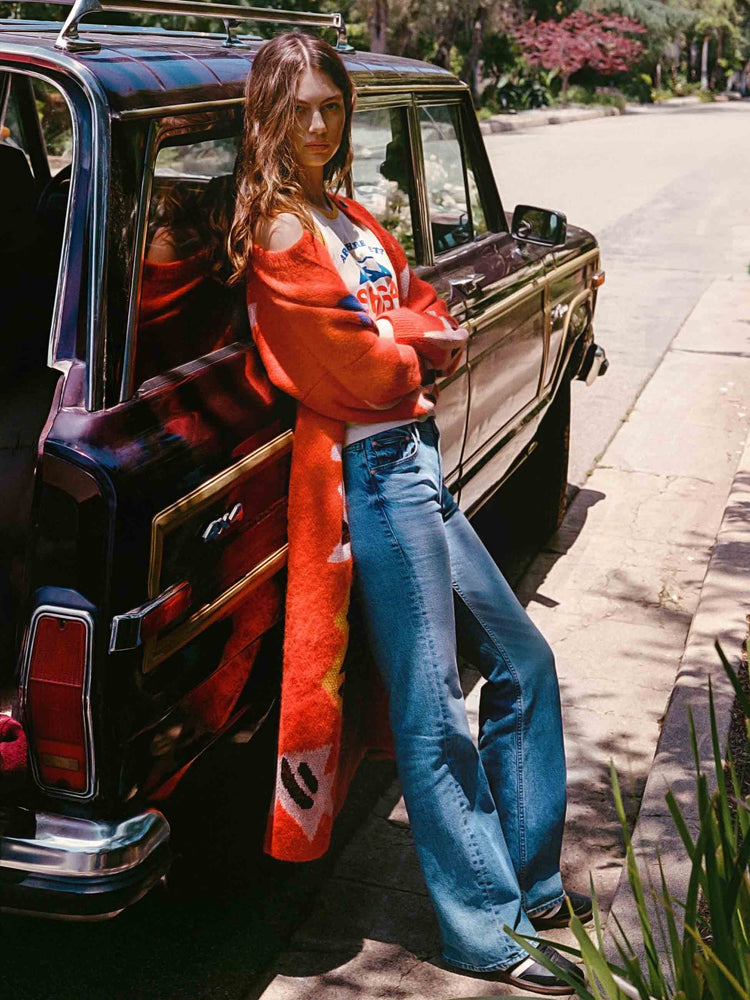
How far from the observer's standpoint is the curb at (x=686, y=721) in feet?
10.3

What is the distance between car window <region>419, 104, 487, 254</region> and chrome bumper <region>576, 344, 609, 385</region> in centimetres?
128

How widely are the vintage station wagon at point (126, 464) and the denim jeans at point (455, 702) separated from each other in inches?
9.3

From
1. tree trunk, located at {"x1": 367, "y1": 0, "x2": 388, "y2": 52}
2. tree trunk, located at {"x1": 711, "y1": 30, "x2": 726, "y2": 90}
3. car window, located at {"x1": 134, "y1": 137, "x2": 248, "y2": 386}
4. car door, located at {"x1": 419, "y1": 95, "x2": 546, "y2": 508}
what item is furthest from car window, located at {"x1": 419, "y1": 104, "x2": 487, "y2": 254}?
tree trunk, located at {"x1": 711, "y1": 30, "x2": 726, "y2": 90}

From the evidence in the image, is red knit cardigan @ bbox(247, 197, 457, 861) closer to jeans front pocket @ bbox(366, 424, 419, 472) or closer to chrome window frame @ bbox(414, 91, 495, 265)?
jeans front pocket @ bbox(366, 424, 419, 472)

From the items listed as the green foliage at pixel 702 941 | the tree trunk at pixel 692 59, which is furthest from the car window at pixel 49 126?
the tree trunk at pixel 692 59

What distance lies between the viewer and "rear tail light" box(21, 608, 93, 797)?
2.28 meters

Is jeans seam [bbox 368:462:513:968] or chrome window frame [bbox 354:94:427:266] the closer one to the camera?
jeans seam [bbox 368:462:513:968]

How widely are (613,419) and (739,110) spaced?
44.9 meters

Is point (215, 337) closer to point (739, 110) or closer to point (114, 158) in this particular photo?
point (114, 158)

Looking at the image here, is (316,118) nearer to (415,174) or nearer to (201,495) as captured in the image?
(201,495)

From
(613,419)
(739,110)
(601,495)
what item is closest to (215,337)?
(601,495)

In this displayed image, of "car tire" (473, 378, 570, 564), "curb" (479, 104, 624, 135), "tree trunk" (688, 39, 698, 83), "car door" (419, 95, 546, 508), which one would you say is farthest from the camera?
"tree trunk" (688, 39, 698, 83)

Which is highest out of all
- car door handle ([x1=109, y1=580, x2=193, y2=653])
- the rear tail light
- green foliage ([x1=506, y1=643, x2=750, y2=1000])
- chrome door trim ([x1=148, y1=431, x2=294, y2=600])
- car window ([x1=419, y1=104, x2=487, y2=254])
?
car window ([x1=419, y1=104, x2=487, y2=254])

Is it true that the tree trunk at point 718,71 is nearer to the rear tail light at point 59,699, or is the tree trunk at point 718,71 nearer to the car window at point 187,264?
the car window at point 187,264
